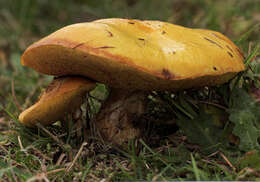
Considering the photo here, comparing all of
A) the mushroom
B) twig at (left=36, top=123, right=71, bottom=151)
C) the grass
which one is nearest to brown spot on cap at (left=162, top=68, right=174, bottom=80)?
the mushroom

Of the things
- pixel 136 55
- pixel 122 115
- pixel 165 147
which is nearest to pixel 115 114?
pixel 122 115

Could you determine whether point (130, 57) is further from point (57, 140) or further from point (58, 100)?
point (57, 140)

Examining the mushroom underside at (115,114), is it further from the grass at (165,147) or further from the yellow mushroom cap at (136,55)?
the yellow mushroom cap at (136,55)

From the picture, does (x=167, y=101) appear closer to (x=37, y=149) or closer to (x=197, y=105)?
(x=197, y=105)

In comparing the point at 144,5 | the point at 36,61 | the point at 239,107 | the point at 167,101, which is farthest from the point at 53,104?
the point at 144,5

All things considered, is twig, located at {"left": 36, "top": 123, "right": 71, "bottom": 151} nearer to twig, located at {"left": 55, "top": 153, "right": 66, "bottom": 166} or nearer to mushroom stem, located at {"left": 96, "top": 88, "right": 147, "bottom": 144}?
twig, located at {"left": 55, "top": 153, "right": 66, "bottom": 166}
